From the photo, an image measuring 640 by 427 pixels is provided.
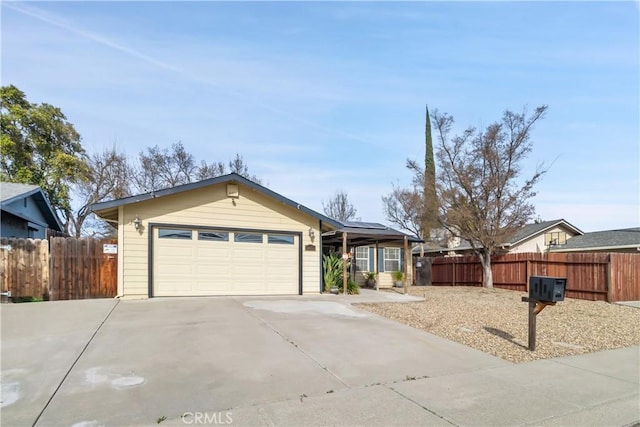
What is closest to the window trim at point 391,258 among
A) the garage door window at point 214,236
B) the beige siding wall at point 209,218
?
the beige siding wall at point 209,218

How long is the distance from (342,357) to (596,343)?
5.10 meters

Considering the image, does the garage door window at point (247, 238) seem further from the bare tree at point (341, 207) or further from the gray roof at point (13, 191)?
the bare tree at point (341, 207)

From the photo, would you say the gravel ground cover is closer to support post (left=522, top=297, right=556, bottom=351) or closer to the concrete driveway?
support post (left=522, top=297, right=556, bottom=351)

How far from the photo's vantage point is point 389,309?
33.9 feet

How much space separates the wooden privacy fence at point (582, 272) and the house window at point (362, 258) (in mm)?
6688

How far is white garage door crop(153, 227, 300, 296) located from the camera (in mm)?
11539

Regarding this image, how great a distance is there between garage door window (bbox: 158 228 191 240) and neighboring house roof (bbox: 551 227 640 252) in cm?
2384

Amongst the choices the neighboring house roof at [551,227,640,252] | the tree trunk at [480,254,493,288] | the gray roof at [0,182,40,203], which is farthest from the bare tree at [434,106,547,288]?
the gray roof at [0,182,40,203]

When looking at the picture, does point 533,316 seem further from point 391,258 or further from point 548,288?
point 391,258

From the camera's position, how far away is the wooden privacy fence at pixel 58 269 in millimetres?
10633

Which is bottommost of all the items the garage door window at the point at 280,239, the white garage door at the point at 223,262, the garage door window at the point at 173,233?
the white garage door at the point at 223,262

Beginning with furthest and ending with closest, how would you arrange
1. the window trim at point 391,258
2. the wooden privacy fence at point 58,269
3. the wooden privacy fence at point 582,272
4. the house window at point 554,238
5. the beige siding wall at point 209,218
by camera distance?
the house window at point 554,238 < the window trim at point 391,258 < the wooden privacy fence at point 582,272 < the beige siding wall at point 209,218 < the wooden privacy fence at point 58,269

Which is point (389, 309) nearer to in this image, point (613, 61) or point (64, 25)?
point (613, 61)

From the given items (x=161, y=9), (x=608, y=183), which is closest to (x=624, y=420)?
(x=161, y=9)
